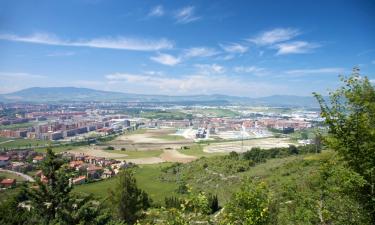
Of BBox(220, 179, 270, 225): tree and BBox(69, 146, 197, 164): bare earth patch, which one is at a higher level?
BBox(220, 179, 270, 225): tree

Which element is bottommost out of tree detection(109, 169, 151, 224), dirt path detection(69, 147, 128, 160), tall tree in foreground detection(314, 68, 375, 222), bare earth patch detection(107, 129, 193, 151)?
dirt path detection(69, 147, 128, 160)

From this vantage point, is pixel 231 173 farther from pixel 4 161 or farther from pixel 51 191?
pixel 4 161

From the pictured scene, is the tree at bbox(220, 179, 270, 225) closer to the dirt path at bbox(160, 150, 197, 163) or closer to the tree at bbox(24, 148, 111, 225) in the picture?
the tree at bbox(24, 148, 111, 225)

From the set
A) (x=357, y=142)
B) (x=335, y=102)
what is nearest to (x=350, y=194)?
(x=357, y=142)

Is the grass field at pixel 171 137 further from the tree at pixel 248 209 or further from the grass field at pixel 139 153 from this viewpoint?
the tree at pixel 248 209

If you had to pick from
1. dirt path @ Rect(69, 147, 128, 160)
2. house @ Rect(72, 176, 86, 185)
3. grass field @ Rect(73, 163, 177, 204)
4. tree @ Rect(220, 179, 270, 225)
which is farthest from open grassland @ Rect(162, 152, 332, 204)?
tree @ Rect(220, 179, 270, 225)

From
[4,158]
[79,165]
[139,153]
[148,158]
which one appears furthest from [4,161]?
[148,158]

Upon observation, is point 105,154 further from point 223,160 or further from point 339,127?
point 339,127
